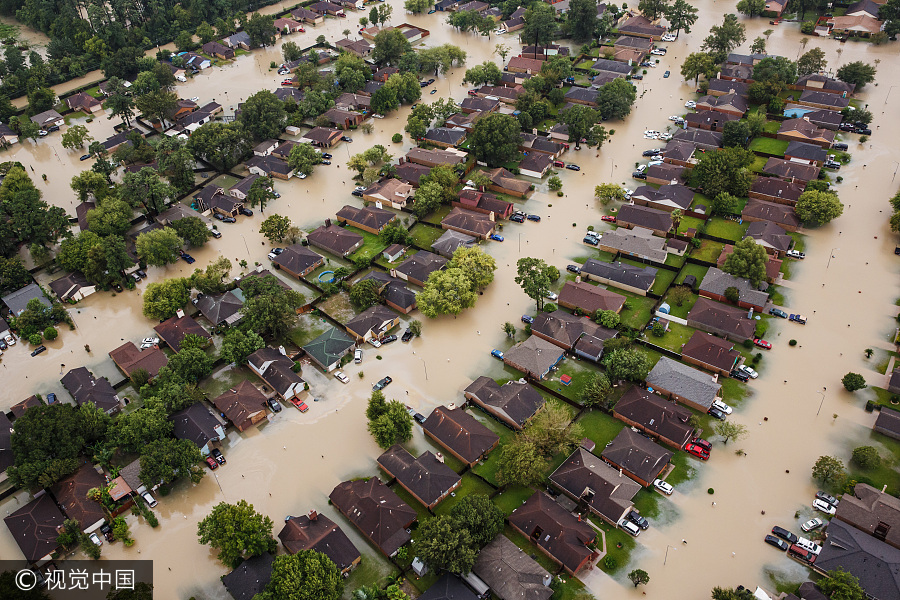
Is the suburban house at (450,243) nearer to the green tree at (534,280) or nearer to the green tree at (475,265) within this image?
the green tree at (475,265)

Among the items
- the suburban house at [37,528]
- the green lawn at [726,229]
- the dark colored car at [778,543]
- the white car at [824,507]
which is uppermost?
the green lawn at [726,229]

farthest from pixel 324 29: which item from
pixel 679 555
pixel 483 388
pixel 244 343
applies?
pixel 679 555

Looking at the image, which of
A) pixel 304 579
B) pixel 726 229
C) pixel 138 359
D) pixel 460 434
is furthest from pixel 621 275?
pixel 138 359

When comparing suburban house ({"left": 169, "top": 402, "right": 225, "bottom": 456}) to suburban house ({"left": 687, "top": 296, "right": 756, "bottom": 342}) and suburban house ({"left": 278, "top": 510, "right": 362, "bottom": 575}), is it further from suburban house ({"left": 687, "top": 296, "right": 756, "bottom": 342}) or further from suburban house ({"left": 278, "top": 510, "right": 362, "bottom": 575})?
suburban house ({"left": 687, "top": 296, "right": 756, "bottom": 342})

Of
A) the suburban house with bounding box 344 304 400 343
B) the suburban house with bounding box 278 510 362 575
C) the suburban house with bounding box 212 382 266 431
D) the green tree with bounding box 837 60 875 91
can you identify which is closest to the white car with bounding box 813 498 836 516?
the suburban house with bounding box 278 510 362 575

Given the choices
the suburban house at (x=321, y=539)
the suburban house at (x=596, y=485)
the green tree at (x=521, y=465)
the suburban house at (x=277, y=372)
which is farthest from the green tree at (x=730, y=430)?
the suburban house at (x=277, y=372)

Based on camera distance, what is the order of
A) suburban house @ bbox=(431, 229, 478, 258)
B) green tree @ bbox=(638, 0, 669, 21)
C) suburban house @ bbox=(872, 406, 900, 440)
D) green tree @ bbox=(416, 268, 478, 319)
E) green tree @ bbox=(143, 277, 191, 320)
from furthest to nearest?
green tree @ bbox=(638, 0, 669, 21)
suburban house @ bbox=(431, 229, 478, 258)
green tree @ bbox=(143, 277, 191, 320)
green tree @ bbox=(416, 268, 478, 319)
suburban house @ bbox=(872, 406, 900, 440)
